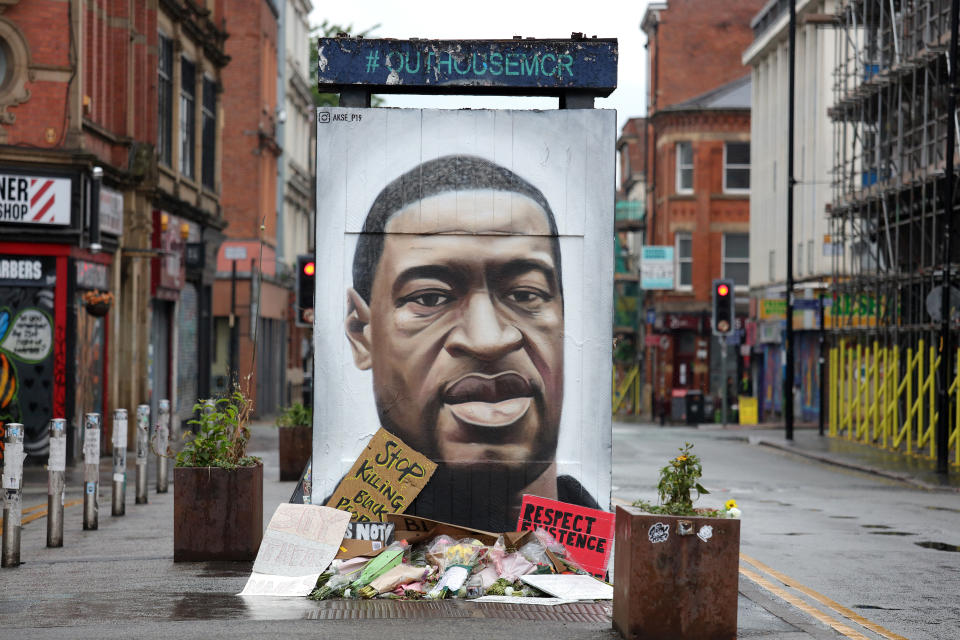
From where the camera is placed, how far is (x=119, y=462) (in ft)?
50.3

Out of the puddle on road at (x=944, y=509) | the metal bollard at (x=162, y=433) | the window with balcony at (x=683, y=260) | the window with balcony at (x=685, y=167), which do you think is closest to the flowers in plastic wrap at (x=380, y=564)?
the metal bollard at (x=162, y=433)

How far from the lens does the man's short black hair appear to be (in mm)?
11219

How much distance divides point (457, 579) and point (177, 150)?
2484 centimetres

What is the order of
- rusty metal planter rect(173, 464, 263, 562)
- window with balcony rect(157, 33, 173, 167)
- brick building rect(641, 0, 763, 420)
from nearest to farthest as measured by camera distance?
rusty metal planter rect(173, 464, 263, 562) < window with balcony rect(157, 33, 173, 167) < brick building rect(641, 0, 763, 420)

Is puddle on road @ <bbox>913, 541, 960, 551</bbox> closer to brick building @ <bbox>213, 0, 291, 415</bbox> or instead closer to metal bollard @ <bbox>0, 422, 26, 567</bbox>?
metal bollard @ <bbox>0, 422, 26, 567</bbox>

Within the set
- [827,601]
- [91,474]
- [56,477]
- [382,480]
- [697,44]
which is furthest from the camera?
[697,44]

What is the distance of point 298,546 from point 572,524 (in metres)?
1.99

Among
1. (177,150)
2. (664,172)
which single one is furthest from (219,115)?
(664,172)

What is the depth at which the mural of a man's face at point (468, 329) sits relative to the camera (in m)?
11.2

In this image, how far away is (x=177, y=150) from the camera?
109 feet

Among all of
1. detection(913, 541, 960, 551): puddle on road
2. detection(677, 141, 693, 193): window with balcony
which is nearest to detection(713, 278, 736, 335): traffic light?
detection(677, 141, 693, 193): window with balcony

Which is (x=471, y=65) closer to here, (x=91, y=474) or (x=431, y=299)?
(x=431, y=299)

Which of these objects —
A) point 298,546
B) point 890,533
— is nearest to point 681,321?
point 890,533

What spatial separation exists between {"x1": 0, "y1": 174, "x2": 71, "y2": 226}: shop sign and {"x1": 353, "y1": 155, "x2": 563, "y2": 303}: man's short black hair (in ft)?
44.3
